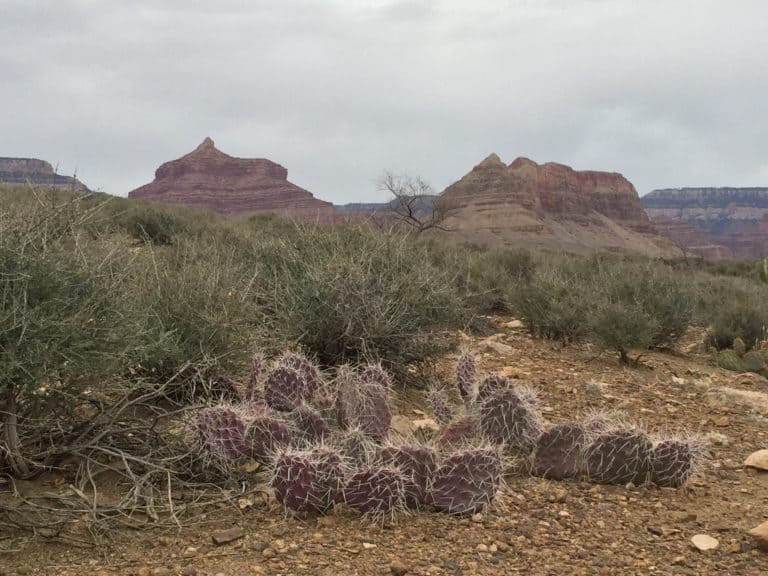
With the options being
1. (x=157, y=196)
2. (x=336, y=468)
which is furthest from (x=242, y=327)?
(x=157, y=196)

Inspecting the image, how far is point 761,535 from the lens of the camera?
318cm

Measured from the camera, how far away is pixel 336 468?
3.25 metres

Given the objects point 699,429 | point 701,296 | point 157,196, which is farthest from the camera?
point 157,196

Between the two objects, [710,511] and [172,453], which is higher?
[172,453]

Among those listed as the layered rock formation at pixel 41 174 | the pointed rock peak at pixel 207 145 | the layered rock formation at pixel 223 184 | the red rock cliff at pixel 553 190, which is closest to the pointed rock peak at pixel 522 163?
the red rock cliff at pixel 553 190

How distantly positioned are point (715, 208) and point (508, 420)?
17589 cm

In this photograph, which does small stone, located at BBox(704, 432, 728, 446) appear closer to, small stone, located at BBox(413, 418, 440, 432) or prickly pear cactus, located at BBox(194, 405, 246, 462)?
small stone, located at BBox(413, 418, 440, 432)

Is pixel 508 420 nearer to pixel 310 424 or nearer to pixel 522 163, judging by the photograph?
pixel 310 424

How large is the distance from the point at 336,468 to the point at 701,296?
12494mm

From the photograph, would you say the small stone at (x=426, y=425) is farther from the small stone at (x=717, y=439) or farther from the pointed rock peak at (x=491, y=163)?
the pointed rock peak at (x=491, y=163)

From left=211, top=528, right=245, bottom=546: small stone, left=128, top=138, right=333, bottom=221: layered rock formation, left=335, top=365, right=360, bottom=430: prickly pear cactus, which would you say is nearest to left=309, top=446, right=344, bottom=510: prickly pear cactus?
left=211, top=528, right=245, bottom=546: small stone

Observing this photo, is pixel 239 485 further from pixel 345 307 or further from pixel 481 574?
pixel 345 307

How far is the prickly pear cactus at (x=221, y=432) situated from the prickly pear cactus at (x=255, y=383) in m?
0.67

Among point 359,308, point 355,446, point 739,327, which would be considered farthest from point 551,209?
point 355,446
